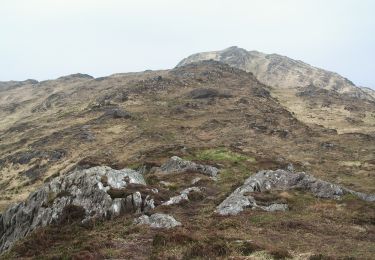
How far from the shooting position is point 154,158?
5819cm

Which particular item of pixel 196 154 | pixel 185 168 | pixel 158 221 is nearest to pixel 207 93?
pixel 196 154

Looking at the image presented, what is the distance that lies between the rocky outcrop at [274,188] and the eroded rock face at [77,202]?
6.14 meters

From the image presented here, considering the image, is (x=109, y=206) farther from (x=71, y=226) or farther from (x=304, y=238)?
(x=304, y=238)

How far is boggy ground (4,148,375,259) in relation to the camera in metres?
22.1

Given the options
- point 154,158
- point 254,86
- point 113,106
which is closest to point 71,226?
point 154,158

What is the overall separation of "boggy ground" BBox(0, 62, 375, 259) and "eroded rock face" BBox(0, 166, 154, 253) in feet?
7.34

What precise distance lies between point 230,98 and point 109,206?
96041 mm

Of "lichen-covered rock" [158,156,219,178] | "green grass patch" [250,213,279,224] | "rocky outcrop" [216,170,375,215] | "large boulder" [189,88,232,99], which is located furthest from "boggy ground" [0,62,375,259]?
"lichen-covered rock" [158,156,219,178]

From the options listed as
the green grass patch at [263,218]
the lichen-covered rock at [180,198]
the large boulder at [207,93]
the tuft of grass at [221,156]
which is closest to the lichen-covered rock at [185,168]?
the tuft of grass at [221,156]

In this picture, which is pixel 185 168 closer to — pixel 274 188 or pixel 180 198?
pixel 274 188

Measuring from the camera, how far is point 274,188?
128 ft

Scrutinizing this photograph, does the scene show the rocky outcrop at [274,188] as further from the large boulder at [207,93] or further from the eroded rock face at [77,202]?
the large boulder at [207,93]

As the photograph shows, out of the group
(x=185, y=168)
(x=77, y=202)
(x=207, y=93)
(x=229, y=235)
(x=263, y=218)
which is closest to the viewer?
(x=229, y=235)

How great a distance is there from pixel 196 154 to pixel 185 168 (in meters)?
10.1
